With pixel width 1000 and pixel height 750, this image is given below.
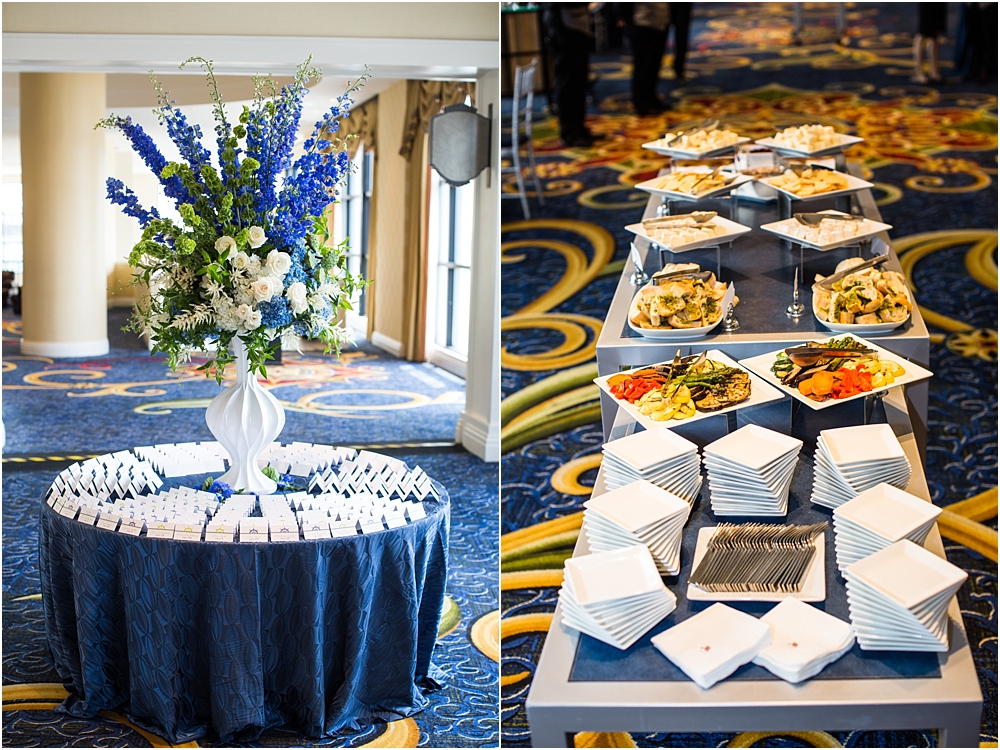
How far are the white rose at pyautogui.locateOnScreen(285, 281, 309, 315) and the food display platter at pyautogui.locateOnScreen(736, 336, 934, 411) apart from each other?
1.12 meters

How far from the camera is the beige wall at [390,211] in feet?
29.7

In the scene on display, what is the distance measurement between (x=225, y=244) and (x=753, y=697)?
5.50ft

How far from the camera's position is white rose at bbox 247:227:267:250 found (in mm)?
2346

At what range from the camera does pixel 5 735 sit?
8.02 feet

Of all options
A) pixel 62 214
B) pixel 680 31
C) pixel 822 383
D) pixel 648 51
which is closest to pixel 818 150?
pixel 822 383

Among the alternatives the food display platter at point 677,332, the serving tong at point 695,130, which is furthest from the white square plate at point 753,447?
the serving tong at point 695,130

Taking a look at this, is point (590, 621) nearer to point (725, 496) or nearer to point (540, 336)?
point (725, 496)

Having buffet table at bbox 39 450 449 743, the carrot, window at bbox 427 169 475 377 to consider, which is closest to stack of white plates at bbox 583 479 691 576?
the carrot

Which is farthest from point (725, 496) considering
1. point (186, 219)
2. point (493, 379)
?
point (493, 379)

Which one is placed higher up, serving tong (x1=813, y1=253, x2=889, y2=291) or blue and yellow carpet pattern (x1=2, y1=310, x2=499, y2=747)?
serving tong (x1=813, y1=253, x2=889, y2=291)

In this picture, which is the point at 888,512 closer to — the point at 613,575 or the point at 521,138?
the point at 613,575

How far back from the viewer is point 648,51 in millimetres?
7422

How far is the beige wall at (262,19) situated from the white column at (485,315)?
370 mm

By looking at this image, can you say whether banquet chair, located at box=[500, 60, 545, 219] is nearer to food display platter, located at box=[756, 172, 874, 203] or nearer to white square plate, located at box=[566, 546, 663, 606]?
food display platter, located at box=[756, 172, 874, 203]
